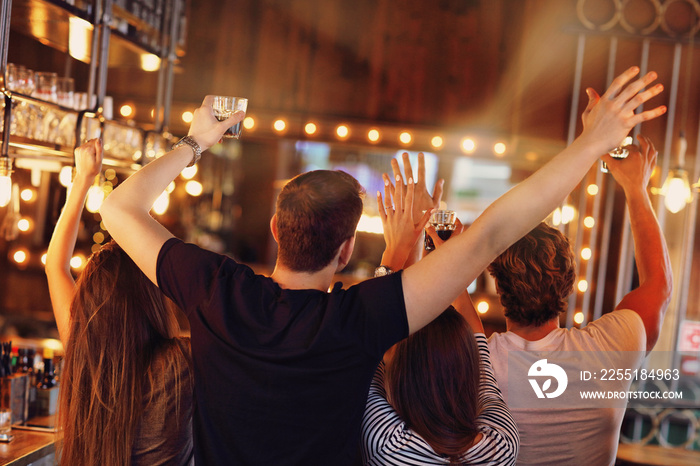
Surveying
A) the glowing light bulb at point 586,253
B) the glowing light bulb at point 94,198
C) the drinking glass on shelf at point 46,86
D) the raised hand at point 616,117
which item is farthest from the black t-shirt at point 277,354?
the glowing light bulb at point 586,253

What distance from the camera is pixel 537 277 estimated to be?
1.69 m

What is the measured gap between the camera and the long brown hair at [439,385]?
136cm

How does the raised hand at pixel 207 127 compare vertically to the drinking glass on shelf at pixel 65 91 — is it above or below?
below

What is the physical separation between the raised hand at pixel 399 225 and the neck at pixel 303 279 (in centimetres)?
33

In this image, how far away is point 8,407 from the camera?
88.0 inches

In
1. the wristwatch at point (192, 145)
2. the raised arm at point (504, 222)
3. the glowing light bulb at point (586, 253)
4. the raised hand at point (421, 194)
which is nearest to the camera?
the raised arm at point (504, 222)

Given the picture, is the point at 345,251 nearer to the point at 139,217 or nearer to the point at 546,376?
the point at 139,217

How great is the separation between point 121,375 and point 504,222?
0.98 meters

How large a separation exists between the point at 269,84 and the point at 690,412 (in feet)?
12.0

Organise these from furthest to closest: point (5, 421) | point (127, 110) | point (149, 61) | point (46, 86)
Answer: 1. point (127, 110)
2. point (149, 61)
3. point (46, 86)
4. point (5, 421)

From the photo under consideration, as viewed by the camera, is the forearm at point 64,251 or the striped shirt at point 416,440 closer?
the striped shirt at point 416,440

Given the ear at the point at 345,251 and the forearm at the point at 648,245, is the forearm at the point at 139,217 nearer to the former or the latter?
the ear at the point at 345,251

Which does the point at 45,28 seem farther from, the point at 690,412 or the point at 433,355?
the point at 690,412

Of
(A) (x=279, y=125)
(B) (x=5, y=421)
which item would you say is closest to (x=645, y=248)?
(B) (x=5, y=421)
